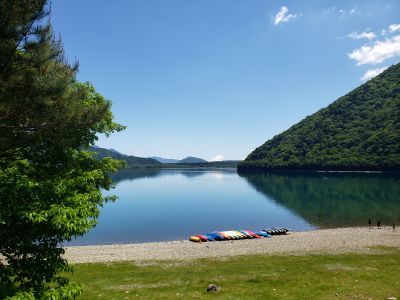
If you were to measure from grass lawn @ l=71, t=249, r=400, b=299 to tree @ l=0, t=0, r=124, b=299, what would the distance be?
934cm

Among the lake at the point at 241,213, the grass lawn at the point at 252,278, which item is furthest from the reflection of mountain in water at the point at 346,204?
the grass lawn at the point at 252,278

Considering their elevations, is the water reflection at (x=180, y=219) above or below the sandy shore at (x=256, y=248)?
below

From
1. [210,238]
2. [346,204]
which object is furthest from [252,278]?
[346,204]

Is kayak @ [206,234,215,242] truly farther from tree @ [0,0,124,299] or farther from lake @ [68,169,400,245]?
tree @ [0,0,124,299]

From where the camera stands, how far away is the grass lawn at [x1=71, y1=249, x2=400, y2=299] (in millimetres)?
22953

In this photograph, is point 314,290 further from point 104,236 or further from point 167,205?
→ point 167,205

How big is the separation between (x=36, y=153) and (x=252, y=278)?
58.7 ft

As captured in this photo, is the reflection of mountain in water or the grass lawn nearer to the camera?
the grass lawn

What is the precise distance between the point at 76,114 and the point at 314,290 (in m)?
17.9

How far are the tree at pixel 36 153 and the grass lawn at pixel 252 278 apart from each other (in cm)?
934

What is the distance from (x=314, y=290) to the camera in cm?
2322

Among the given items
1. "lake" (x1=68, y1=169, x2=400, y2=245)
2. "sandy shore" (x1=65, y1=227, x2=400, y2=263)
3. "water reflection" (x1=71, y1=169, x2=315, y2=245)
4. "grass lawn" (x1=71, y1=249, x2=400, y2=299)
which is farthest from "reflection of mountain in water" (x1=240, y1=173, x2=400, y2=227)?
"grass lawn" (x1=71, y1=249, x2=400, y2=299)

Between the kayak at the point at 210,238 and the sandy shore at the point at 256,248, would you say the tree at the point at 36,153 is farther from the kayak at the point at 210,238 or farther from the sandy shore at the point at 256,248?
the kayak at the point at 210,238

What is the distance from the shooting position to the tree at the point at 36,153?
548 inches
